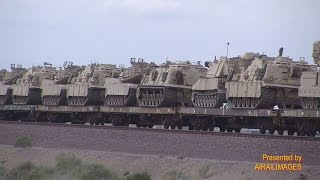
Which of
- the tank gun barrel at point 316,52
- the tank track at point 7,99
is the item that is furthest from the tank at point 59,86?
the tank gun barrel at point 316,52

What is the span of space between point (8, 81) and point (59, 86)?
9292mm

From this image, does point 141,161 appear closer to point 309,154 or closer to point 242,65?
point 309,154

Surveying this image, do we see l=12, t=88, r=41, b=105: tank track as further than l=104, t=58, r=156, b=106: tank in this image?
Yes

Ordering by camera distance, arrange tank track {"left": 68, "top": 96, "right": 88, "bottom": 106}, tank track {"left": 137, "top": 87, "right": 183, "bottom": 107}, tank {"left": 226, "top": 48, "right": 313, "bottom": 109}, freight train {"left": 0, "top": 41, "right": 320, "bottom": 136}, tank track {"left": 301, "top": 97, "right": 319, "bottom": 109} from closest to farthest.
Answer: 1. tank track {"left": 301, "top": 97, "right": 319, "bottom": 109}
2. freight train {"left": 0, "top": 41, "right": 320, "bottom": 136}
3. tank {"left": 226, "top": 48, "right": 313, "bottom": 109}
4. tank track {"left": 137, "top": 87, "right": 183, "bottom": 107}
5. tank track {"left": 68, "top": 96, "right": 88, "bottom": 106}

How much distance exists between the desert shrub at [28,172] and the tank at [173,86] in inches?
463

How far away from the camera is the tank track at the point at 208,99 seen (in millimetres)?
38906

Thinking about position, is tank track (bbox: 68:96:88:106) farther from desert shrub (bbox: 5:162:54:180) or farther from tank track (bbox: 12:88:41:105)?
desert shrub (bbox: 5:162:54:180)

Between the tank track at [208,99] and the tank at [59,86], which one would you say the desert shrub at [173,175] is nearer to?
the tank track at [208,99]

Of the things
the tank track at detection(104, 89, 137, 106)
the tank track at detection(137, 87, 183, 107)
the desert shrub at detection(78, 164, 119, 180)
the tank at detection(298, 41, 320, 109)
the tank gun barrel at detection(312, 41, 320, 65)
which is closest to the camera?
the desert shrub at detection(78, 164, 119, 180)

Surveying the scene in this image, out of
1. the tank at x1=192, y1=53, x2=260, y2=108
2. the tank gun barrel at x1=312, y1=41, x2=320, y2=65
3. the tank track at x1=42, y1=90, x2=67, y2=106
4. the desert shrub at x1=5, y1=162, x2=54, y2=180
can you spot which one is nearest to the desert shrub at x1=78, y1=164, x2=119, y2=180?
the desert shrub at x1=5, y1=162, x2=54, y2=180

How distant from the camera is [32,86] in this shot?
2244 inches

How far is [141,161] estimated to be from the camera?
29.9 meters

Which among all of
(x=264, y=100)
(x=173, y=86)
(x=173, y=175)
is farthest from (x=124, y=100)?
(x=173, y=175)

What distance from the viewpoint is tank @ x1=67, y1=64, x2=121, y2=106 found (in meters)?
50.9
